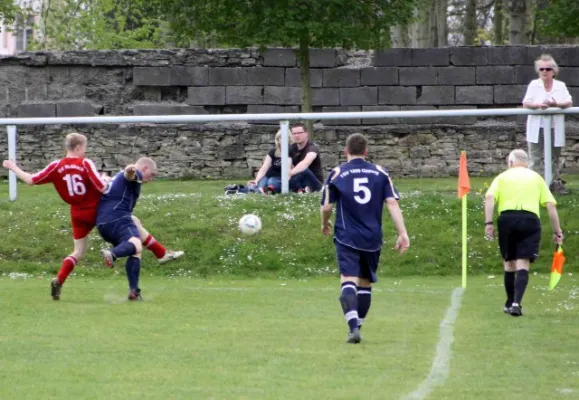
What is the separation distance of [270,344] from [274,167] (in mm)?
8211

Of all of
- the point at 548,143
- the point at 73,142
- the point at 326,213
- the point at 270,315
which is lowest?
the point at 270,315

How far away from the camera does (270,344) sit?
10.3 m

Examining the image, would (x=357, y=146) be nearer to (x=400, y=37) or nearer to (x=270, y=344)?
(x=270, y=344)

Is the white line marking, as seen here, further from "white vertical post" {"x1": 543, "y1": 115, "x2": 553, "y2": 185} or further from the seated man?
"white vertical post" {"x1": 543, "y1": 115, "x2": 553, "y2": 185}

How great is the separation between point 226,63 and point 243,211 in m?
9.15

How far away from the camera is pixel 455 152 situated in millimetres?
24609

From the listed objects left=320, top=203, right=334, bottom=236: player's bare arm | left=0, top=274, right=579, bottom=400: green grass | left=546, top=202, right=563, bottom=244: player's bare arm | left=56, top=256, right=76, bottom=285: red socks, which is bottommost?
left=0, top=274, right=579, bottom=400: green grass

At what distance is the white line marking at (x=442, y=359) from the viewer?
824 centimetres

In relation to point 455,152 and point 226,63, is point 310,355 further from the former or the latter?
point 226,63

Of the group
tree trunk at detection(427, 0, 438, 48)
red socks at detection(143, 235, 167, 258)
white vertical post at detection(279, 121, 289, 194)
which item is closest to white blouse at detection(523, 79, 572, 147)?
white vertical post at detection(279, 121, 289, 194)

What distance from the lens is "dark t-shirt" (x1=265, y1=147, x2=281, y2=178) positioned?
18.2 m

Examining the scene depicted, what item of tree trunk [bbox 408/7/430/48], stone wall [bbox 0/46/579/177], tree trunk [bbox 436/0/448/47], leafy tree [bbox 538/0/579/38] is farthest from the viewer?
tree trunk [bbox 408/7/430/48]

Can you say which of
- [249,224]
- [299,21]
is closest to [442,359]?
[249,224]

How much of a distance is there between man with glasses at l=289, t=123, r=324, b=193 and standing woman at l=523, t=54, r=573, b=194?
2.86 m
